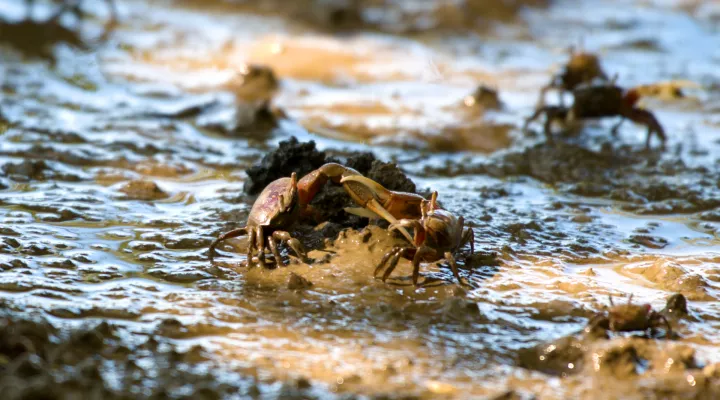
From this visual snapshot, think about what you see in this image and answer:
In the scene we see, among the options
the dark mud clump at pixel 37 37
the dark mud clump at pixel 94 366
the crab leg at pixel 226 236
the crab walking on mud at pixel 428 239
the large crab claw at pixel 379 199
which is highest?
the dark mud clump at pixel 37 37

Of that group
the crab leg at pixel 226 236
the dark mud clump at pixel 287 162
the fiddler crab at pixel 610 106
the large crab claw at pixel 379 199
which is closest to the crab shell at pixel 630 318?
A: the large crab claw at pixel 379 199

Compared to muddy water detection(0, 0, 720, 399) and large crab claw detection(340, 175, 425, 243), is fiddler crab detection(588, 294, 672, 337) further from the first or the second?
large crab claw detection(340, 175, 425, 243)

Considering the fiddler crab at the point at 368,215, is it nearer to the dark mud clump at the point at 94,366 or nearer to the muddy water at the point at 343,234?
the muddy water at the point at 343,234

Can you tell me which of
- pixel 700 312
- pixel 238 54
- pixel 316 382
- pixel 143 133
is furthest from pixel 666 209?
pixel 238 54

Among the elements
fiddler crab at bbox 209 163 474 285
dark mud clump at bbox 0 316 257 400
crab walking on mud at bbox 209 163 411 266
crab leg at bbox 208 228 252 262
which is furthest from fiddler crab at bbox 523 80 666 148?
dark mud clump at bbox 0 316 257 400

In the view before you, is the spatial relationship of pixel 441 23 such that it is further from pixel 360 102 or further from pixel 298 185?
pixel 298 185

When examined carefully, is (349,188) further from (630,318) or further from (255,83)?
(255,83)

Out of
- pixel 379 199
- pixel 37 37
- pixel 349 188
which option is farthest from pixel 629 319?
pixel 37 37
